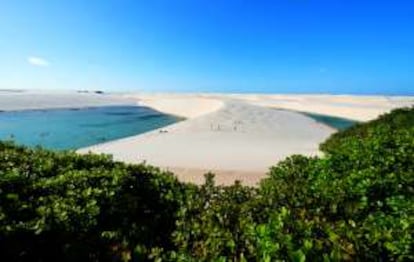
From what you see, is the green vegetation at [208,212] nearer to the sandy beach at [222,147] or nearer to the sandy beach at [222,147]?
the sandy beach at [222,147]

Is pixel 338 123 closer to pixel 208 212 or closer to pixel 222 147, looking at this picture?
pixel 222 147

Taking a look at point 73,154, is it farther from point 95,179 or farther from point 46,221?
point 46,221

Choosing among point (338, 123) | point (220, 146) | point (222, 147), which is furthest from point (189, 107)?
point (222, 147)

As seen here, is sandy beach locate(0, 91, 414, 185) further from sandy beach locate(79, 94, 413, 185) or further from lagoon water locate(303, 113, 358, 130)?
lagoon water locate(303, 113, 358, 130)

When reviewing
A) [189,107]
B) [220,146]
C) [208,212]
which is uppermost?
[208,212]

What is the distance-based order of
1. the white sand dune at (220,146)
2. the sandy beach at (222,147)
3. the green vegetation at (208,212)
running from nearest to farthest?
the green vegetation at (208,212) → the sandy beach at (222,147) → the white sand dune at (220,146)

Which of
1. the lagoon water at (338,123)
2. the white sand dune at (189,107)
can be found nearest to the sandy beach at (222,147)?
the lagoon water at (338,123)

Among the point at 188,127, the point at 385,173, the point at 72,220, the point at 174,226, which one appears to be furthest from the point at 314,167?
the point at 188,127

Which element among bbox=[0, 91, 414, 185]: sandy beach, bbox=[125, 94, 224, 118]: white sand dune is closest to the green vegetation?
bbox=[0, 91, 414, 185]: sandy beach
